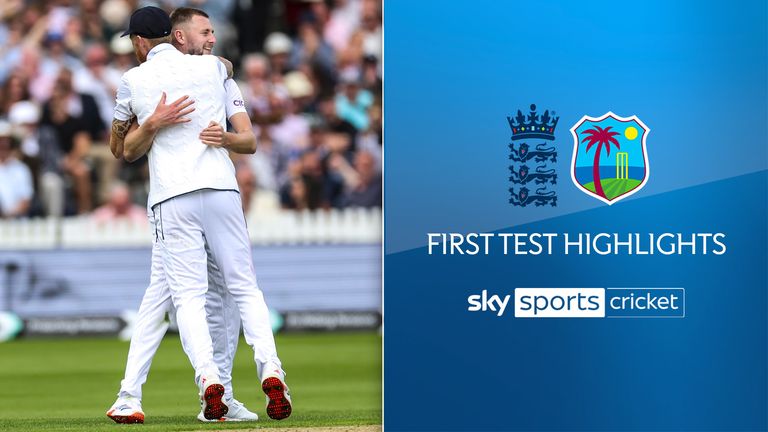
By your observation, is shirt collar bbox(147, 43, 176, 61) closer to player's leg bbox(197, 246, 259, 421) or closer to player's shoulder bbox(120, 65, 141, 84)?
player's shoulder bbox(120, 65, 141, 84)

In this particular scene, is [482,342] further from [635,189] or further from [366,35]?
[366,35]

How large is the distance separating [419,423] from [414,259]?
26.5 inches

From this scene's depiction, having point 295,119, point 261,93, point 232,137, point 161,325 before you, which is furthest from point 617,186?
point 261,93

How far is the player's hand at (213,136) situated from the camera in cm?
773

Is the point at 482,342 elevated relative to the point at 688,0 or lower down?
lower down

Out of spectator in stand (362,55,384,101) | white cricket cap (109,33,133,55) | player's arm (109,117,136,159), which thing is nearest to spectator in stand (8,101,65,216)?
white cricket cap (109,33,133,55)

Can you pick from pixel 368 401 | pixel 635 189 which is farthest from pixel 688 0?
pixel 368 401

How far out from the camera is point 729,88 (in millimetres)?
6355

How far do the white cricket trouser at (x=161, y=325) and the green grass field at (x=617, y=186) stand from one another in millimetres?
2441

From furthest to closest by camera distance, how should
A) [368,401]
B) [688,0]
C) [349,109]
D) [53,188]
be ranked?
[349,109], [53,188], [368,401], [688,0]

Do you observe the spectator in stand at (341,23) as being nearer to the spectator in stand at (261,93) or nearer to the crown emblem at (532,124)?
the spectator in stand at (261,93)

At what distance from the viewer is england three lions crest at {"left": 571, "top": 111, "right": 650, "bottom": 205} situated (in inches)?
253

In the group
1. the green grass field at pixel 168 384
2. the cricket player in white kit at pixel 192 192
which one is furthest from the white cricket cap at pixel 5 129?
the cricket player in white kit at pixel 192 192

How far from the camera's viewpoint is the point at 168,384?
1162 centimetres
